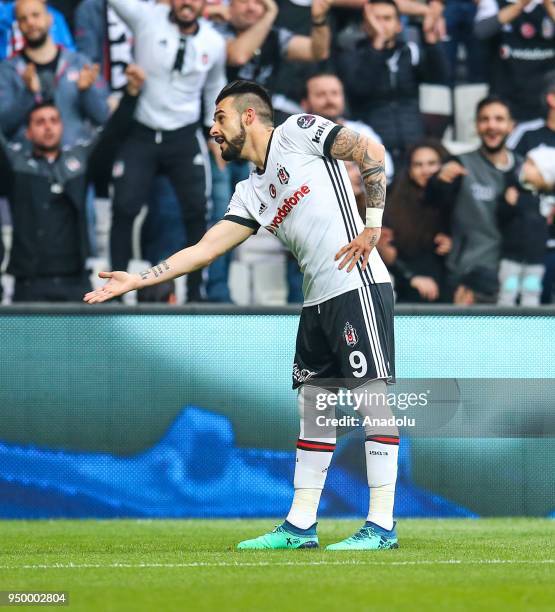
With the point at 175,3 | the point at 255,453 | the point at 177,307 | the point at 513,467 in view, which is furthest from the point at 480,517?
the point at 175,3

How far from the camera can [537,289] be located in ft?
37.3

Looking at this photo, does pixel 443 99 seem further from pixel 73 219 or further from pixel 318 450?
pixel 318 450

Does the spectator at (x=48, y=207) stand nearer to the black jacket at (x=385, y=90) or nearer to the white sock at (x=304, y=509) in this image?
the black jacket at (x=385, y=90)

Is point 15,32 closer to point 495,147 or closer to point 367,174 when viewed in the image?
point 495,147

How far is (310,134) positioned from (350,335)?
1.03 metres

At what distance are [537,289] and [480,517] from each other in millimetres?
2831

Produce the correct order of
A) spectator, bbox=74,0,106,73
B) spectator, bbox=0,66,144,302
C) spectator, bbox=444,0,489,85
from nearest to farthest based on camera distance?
1. spectator, bbox=0,66,144,302
2. spectator, bbox=74,0,106,73
3. spectator, bbox=444,0,489,85

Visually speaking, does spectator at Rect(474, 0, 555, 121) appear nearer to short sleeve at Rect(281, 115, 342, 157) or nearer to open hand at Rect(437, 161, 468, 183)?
open hand at Rect(437, 161, 468, 183)

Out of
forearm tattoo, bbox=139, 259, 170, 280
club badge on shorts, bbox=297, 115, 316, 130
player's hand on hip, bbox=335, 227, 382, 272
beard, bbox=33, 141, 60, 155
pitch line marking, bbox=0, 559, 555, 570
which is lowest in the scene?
pitch line marking, bbox=0, 559, 555, 570

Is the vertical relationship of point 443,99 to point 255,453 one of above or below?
above

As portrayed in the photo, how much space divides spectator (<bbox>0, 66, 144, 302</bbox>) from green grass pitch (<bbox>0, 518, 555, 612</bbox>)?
322 cm

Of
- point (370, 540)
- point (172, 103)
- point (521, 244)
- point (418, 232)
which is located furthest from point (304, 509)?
point (172, 103)

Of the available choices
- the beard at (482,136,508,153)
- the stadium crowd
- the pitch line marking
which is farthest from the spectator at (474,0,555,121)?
the pitch line marking

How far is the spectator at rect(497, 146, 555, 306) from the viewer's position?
Answer: 11305mm
